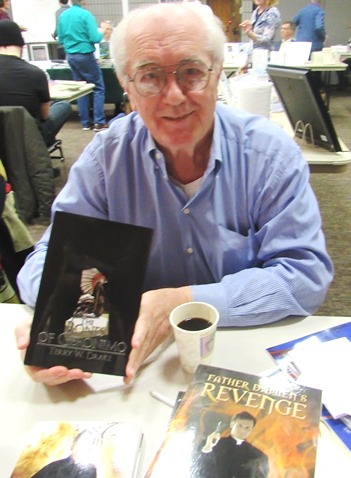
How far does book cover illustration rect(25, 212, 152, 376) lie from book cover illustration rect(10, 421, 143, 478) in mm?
117

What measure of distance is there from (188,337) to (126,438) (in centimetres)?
20

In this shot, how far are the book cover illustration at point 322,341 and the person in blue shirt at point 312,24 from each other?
7533 mm

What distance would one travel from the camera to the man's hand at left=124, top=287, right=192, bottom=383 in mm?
780

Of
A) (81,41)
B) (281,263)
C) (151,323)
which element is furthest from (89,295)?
(81,41)

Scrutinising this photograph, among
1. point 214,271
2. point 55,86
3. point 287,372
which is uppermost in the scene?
point 287,372

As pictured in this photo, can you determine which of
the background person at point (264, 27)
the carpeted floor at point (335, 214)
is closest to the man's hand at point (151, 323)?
the carpeted floor at point (335, 214)

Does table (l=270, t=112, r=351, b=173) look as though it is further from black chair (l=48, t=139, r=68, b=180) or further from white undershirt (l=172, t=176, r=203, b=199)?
black chair (l=48, t=139, r=68, b=180)

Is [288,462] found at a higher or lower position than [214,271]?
higher

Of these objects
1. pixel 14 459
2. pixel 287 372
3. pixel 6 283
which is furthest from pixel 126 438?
pixel 6 283

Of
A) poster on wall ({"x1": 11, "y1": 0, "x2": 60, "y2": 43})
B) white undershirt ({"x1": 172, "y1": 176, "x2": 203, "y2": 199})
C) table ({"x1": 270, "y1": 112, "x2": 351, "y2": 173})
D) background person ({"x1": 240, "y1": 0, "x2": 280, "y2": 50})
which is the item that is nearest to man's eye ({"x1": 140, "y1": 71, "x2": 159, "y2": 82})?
white undershirt ({"x1": 172, "y1": 176, "x2": 203, "y2": 199})

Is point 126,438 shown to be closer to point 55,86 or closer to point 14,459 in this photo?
point 14,459

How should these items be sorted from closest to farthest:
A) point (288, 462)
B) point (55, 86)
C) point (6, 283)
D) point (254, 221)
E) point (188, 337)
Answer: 1. point (288, 462)
2. point (188, 337)
3. point (254, 221)
4. point (6, 283)
5. point (55, 86)

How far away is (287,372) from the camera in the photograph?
2.58ft

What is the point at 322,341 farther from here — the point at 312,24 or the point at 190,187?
the point at 312,24
